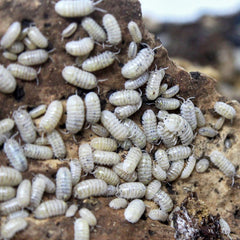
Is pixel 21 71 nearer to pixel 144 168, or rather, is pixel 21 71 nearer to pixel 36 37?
pixel 36 37

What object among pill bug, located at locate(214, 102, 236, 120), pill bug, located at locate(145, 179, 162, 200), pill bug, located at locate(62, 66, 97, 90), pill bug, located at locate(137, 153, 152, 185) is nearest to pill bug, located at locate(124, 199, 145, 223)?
pill bug, located at locate(145, 179, 162, 200)

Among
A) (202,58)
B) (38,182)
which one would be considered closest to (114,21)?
(38,182)

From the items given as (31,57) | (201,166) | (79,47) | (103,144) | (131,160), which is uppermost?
(31,57)

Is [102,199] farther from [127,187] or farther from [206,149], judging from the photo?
[206,149]

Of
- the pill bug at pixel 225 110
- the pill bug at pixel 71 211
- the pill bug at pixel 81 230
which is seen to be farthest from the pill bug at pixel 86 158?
the pill bug at pixel 225 110

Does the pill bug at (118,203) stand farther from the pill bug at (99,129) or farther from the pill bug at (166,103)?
the pill bug at (166,103)

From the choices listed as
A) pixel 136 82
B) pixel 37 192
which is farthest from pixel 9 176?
pixel 136 82
